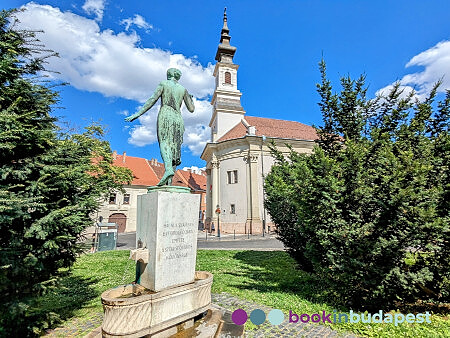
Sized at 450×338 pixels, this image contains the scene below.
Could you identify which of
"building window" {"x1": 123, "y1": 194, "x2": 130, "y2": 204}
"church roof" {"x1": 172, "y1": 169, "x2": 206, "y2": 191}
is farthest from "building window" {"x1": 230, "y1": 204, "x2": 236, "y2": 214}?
"church roof" {"x1": 172, "y1": 169, "x2": 206, "y2": 191}

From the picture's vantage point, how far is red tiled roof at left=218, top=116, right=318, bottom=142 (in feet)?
98.3

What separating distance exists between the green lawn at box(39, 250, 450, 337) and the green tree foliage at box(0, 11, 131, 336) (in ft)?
1.68

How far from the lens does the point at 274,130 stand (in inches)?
1237

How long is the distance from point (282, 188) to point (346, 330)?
301 centimetres

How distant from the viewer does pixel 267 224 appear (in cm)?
2647

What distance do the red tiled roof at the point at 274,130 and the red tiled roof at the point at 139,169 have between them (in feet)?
48.7

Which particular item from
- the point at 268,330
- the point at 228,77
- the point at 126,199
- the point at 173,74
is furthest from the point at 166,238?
the point at 126,199

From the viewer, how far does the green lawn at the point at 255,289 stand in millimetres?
4293

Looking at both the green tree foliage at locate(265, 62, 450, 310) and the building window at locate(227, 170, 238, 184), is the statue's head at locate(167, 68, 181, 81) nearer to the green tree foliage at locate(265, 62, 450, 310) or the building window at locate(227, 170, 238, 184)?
the green tree foliage at locate(265, 62, 450, 310)

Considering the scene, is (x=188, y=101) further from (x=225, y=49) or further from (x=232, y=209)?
(x=225, y=49)

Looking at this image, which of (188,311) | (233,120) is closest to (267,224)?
(233,120)

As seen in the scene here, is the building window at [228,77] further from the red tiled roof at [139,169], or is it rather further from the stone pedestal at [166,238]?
the stone pedestal at [166,238]

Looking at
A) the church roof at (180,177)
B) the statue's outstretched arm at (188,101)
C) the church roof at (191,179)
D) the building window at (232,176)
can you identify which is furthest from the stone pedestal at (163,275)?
the church roof at (191,179)

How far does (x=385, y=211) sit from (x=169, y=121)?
4.64 metres
